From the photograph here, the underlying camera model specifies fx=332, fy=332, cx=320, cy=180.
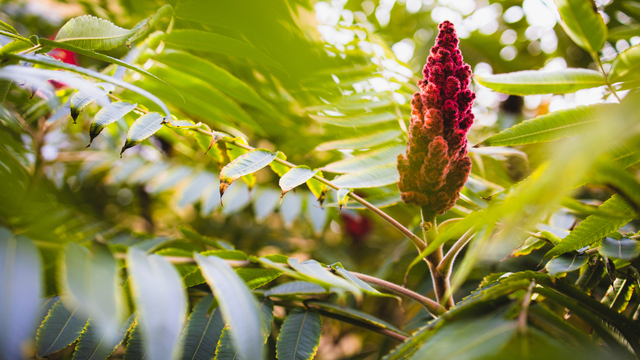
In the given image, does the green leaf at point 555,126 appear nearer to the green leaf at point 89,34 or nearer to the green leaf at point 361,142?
the green leaf at point 361,142

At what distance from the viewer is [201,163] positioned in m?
1.72

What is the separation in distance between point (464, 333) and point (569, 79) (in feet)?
1.75

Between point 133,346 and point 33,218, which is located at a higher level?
point 33,218

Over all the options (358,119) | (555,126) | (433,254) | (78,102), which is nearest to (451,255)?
(433,254)

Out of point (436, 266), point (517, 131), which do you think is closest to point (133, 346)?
point (436, 266)

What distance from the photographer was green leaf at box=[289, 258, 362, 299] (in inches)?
16.5

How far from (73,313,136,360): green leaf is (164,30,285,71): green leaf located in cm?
58

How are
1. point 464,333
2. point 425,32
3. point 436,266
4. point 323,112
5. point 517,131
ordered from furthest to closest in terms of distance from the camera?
point 425,32, point 323,112, point 436,266, point 517,131, point 464,333

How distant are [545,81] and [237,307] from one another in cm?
67

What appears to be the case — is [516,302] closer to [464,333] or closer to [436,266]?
[464,333]

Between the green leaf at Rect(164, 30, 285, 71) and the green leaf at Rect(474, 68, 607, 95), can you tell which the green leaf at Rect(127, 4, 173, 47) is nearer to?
the green leaf at Rect(164, 30, 285, 71)

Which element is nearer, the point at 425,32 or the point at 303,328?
the point at 303,328

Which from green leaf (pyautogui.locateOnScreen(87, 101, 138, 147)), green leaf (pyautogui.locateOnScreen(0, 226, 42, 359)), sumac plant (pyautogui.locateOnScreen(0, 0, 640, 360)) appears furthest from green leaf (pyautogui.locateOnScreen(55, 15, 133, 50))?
green leaf (pyautogui.locateOnScreen(0, 226, 42, 359))

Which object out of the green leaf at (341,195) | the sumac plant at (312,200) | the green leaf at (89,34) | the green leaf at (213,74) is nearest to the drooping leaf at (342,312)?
the sumac plant at (312,200)
